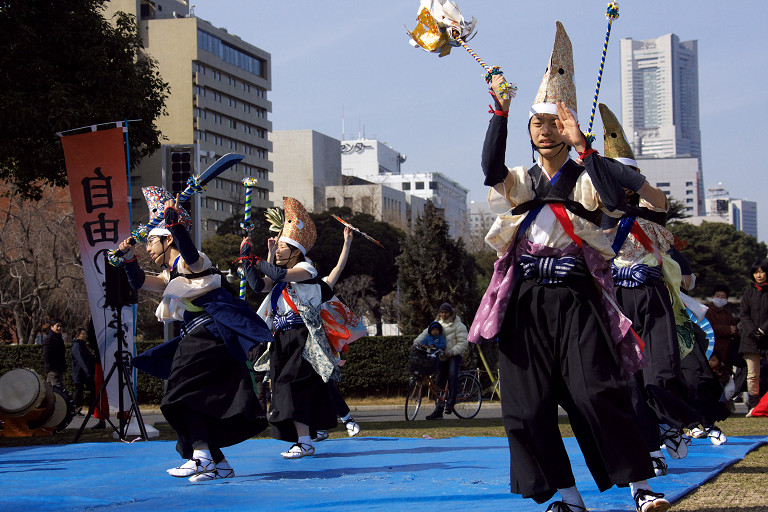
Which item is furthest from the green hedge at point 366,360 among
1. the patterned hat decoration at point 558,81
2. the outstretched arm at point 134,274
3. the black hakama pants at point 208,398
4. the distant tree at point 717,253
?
the distant tree at point 717,253

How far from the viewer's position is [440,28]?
4.77 m

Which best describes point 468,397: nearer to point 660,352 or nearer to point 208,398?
point 660,352

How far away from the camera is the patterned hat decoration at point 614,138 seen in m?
6.40

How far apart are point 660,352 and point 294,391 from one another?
10.1 ft

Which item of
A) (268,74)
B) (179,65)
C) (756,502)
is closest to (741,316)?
(756,502)

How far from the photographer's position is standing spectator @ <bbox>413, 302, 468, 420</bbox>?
47.6 ft

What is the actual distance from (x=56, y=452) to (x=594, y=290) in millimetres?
5876

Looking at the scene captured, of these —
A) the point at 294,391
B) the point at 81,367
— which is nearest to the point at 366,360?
the point at 81,367

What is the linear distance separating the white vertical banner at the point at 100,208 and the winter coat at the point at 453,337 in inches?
195

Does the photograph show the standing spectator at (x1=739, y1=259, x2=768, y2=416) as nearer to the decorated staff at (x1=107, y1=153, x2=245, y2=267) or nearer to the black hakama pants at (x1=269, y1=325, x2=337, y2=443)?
the black hakama pants at (x1=269, y1=325, x2=337, y2=443)

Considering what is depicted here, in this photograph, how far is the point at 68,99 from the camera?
1234cm

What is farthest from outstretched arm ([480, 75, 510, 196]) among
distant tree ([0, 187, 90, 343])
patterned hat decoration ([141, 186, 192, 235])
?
distant tree ([0, 187, 90, 343])

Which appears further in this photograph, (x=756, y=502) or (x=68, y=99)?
(x=68, y=99)

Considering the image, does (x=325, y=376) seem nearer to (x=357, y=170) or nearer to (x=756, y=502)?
(x=756, y=502)
